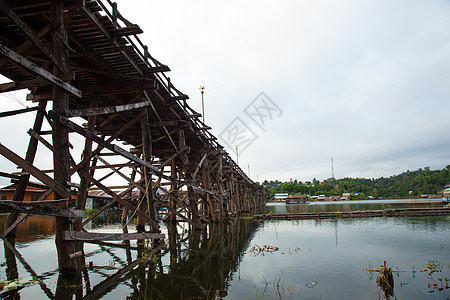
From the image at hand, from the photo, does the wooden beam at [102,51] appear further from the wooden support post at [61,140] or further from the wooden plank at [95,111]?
the wooden plank at [95,111]

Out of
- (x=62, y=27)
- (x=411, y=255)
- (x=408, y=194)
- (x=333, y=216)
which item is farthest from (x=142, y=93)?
(x=408, y=194)

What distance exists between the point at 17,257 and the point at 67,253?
3.11 m

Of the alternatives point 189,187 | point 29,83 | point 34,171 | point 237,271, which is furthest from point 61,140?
point 189,187

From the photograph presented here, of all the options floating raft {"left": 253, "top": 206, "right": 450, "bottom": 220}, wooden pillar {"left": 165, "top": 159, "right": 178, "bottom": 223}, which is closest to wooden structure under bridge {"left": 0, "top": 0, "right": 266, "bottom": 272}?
wooden pillar {"left": 165, "top": 159, "right": 178, "bottom": 223}

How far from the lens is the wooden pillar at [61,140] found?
4867 millimetres

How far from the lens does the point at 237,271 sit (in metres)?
5.97

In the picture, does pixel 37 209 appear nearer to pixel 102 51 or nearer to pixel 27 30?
pixel 27 30

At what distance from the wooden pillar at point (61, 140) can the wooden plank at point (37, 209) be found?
25 cm

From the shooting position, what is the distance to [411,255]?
745cm

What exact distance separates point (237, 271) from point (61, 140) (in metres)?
4.52

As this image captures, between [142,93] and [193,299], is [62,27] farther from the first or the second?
[193,299]

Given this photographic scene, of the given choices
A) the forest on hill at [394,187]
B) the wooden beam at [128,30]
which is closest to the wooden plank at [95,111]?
the wooden beam at [128,30]

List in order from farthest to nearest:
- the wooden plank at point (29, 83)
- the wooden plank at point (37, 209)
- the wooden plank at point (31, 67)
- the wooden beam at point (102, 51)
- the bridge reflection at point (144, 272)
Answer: the wooden beam at point (102, 51)
the wooden plank at point (29, 83)
the bridge reflection at point (144, 272)
the wooden plank at point (31, 67)
the wooden plank at point (37, 209)

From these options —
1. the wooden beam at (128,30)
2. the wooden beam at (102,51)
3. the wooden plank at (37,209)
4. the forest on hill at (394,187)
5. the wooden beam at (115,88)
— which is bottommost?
the forest on hill at (394,187)
